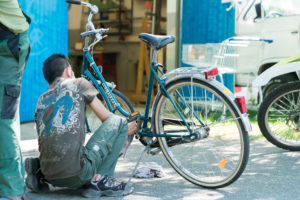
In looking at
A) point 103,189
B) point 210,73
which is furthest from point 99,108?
point 210,73

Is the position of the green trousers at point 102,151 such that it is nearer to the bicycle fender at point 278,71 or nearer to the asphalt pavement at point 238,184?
the asphalt pavement at point 238,184

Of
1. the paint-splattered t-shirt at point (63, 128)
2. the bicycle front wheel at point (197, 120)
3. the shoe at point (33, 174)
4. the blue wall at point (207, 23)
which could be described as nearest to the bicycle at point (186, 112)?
the bicycle front wheel at point (197, 120)

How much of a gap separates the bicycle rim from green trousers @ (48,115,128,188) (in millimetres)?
1889

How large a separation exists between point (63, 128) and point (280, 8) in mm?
4694

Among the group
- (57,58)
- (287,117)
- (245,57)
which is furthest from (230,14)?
(57,58)

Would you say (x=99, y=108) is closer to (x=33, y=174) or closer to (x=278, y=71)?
(x=33, y=174)

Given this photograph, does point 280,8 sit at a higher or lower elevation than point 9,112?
higher

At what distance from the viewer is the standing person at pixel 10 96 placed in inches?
111

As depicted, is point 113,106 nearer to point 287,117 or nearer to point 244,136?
point 244,136

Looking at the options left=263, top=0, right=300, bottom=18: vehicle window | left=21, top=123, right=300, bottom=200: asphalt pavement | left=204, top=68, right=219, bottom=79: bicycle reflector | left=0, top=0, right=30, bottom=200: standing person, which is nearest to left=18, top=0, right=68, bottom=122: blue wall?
left=21, top=123, right=300, bottom=200: asphalt pavement

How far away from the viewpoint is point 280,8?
21.8 ft

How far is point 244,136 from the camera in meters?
3.14

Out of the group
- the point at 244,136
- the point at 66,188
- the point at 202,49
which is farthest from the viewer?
the point at 202,49

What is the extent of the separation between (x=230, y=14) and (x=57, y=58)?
4.74m
